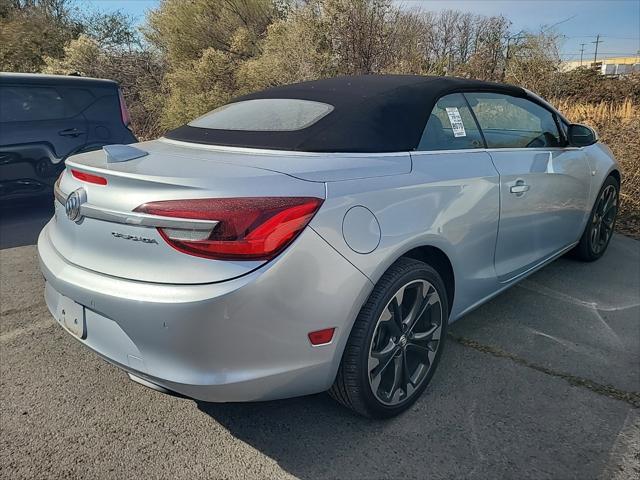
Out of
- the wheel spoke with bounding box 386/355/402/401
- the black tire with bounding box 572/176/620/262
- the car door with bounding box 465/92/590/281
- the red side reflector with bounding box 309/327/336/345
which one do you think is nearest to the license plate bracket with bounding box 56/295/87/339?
the red side reflector with bounding box 309/327/336/345

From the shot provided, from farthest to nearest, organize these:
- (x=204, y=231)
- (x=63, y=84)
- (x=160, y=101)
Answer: (x=160, y=101)
(x=63, y=84)
(x=204, y=231)

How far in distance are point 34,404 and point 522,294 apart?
10.4ft

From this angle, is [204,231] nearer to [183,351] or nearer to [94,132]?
[183,351]

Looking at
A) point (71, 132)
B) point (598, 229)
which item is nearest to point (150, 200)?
point (598, 229)

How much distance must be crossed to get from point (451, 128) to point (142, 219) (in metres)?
1.70

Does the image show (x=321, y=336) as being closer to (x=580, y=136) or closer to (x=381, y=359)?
(x=381, y=359)

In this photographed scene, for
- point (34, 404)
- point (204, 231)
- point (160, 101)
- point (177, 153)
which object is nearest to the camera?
point (204, 231)

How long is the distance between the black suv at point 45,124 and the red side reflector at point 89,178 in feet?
11.0

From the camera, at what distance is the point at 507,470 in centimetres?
194

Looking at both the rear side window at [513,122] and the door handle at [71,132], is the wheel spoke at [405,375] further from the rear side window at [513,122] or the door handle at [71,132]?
the door handle at [71,132]

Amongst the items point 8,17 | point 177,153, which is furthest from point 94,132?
point 8,17

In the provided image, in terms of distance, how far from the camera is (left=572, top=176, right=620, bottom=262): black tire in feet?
13.4

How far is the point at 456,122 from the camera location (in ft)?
8.90

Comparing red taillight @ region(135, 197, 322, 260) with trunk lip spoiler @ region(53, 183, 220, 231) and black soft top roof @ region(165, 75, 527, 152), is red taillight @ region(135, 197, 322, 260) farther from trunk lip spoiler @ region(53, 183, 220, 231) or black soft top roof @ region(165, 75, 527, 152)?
black soft top roof @ region(165, 75, 527, 152)
